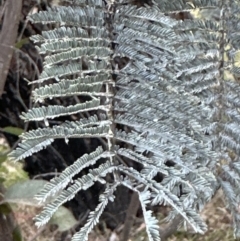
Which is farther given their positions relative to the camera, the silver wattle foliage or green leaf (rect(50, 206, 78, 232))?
green leaf (rect(50, 206, 78, 232))

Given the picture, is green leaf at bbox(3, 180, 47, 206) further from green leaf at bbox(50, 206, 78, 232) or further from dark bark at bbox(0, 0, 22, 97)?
dark bark at bbox(0, 0, 22, 97)

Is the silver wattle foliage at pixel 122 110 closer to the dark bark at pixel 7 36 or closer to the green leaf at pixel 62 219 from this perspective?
the dark bark at pixel 7 36

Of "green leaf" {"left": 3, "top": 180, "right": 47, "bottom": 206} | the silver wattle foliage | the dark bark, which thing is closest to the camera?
the silver wattle foliage

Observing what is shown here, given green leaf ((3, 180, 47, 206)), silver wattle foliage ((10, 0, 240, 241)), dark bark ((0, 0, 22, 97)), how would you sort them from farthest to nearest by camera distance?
green leaf ((3, 180, 47, 206)), dark bark ((0, 0, 22, 97)), silver wattle foliage ((10, 0, 240, 241))

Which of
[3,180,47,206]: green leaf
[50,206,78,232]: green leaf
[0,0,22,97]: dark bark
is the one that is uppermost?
[0,0,22,97]: dark bark

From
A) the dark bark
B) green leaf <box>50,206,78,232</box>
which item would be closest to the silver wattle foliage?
the dark bark

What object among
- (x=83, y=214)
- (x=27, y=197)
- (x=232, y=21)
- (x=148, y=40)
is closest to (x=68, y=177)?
(x=148, y=40)

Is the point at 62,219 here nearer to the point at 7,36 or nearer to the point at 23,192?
the point at 23,192

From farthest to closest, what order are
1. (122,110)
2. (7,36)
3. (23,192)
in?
(23,192) < (7,36) < (122,110)

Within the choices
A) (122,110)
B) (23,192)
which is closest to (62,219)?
(23,192)


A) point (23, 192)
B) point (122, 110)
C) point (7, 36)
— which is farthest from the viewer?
point (23, 192)

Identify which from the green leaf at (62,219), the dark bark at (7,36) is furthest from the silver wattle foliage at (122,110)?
the green leaf at (62,219)

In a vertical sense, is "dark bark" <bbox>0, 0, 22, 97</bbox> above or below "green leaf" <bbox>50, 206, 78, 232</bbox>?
above
